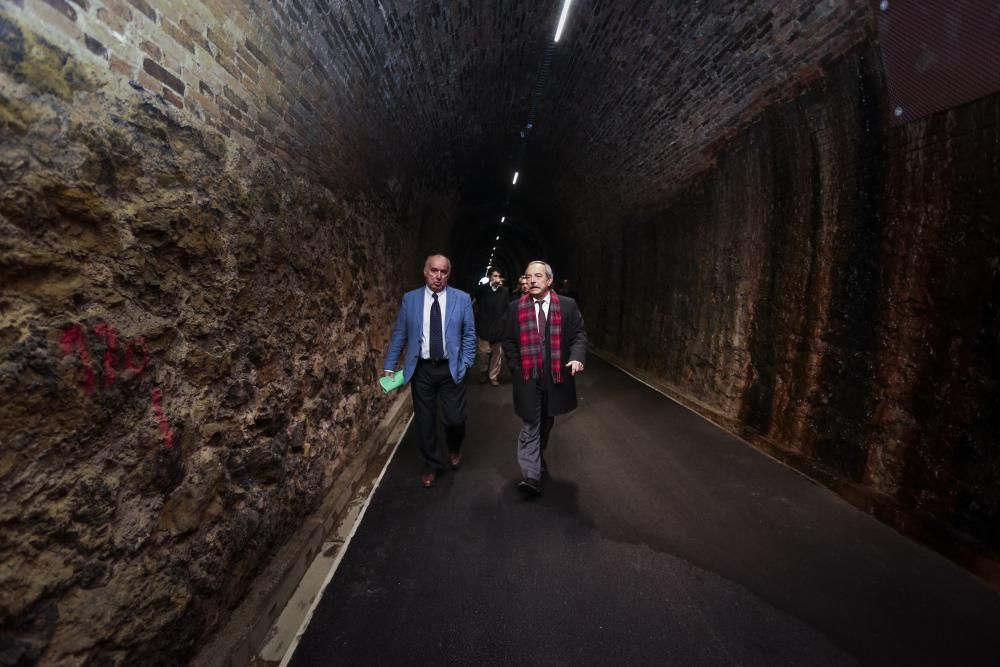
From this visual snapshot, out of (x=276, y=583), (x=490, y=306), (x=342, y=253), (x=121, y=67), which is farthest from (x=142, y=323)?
(x=490, y=306)

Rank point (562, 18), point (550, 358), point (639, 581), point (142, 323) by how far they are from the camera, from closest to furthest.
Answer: point (142, 323)
point (639, 581)
point (550, 358)
point (562, 18)

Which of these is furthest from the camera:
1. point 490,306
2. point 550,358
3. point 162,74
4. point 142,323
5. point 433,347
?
point 490,306

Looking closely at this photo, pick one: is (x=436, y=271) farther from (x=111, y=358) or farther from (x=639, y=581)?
(x=639, y=581)

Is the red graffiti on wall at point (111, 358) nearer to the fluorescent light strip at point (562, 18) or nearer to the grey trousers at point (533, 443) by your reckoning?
the grey trousers at point (533, 443)

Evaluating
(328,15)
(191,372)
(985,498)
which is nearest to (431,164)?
(328,15)

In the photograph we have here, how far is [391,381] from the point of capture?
11.6 feet

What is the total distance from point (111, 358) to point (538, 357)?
260cm

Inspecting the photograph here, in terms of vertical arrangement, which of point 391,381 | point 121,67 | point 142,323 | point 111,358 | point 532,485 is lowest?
point 532,485

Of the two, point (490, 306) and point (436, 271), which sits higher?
point (436, 271)

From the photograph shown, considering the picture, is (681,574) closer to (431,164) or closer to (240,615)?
(240,615)

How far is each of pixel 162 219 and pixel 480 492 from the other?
9.36 feet

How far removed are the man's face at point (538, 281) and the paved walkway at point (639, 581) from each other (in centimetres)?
166

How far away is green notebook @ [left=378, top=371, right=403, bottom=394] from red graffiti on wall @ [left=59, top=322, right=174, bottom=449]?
65.8 inches

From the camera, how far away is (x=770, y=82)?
4.25 m
